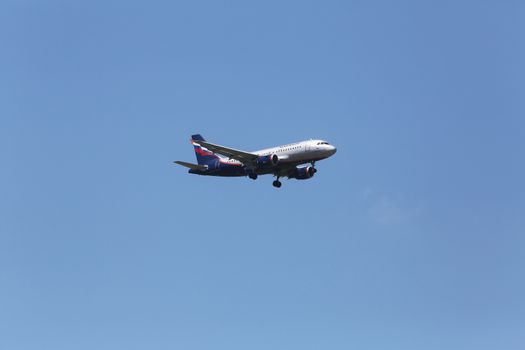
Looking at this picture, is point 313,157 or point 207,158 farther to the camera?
point 207,158

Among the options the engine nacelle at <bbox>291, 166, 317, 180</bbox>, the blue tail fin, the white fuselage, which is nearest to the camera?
the white fuselage

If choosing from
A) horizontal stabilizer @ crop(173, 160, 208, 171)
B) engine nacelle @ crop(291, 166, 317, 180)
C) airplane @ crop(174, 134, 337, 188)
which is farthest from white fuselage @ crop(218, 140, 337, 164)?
horizontal stabilizer @ crop(173, 160, 208, 171)

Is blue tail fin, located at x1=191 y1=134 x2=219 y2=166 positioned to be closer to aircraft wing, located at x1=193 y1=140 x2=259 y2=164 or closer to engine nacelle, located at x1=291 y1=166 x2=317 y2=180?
aircraft wing, located at x1=193 y1=140 x2=259 y2=164

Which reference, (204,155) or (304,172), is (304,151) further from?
(204,155)

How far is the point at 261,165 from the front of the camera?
87500 mm

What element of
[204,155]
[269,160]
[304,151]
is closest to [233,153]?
[269,160]

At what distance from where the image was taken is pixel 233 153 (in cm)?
8738

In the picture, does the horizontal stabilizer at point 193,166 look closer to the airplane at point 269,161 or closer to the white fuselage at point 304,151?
the airplane at point 269,161

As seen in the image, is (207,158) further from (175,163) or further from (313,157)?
(313,157)

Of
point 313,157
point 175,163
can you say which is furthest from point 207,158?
point 313,157

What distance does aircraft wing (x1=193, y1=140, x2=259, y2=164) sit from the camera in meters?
86.4

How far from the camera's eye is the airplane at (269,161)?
281ft

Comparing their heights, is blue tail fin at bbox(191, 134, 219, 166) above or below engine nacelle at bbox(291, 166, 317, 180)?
above

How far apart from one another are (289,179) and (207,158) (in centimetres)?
1145
